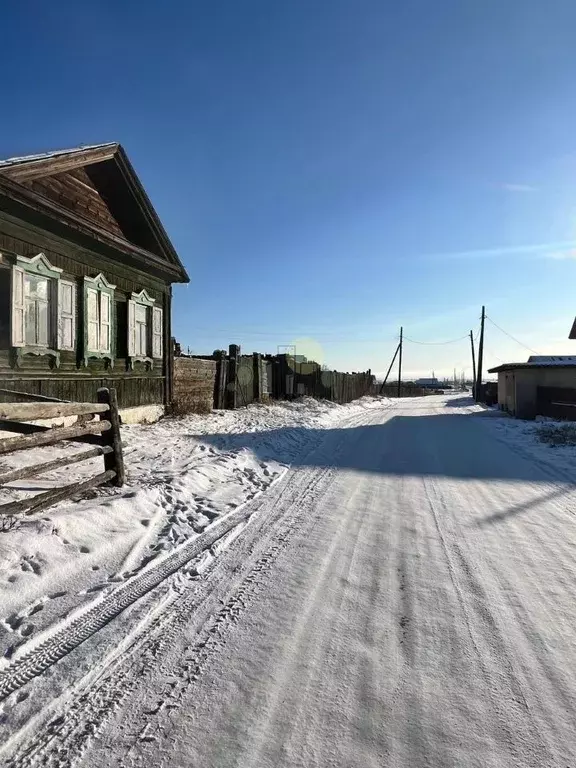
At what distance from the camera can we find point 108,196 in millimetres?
12438

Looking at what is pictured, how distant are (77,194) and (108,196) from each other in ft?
4.94

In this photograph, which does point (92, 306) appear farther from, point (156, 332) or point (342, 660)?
point (342, 660)

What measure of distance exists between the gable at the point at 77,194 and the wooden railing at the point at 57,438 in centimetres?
581

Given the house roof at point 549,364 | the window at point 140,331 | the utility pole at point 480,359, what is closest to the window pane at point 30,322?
the window at point 140,331

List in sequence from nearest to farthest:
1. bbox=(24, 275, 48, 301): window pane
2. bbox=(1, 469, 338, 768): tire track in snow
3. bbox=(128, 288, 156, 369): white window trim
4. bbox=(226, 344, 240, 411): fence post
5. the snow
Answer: bbox=(1, 469, 338, 768): tire track in snow < the snow < bbox=(24, 275, 48, 301): window pane < bbox=(128, 288, 156, 369): white window trim < bbox=(226, 344, 240, 411): fence post

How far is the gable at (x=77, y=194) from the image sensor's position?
995 centimetres

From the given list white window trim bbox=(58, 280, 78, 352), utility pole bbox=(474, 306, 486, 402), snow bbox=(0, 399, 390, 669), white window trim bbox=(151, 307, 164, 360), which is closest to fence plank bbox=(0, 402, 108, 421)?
snow bbox=(0, 399, 390, 669)

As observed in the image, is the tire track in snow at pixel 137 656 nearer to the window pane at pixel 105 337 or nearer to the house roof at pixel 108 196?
the house roof at pixel 108 196

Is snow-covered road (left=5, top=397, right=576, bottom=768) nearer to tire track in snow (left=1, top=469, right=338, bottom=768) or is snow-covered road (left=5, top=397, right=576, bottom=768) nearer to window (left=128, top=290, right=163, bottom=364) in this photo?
tire track in snow (left=1, top=469, right=338, bottom=768)

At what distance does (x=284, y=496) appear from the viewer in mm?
6344

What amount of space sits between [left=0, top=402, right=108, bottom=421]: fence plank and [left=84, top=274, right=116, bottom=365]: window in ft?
18.3

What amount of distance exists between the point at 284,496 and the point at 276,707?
13.2 feet

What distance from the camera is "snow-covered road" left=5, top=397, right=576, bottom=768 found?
209 centimetres

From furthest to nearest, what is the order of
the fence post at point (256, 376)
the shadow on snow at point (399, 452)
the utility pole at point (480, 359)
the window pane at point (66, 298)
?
the utility pole at point (480, 359) → the fence post at point (256, 376) → the window pane at point (66, 298) → the shadow on snow at point (399, 452)
